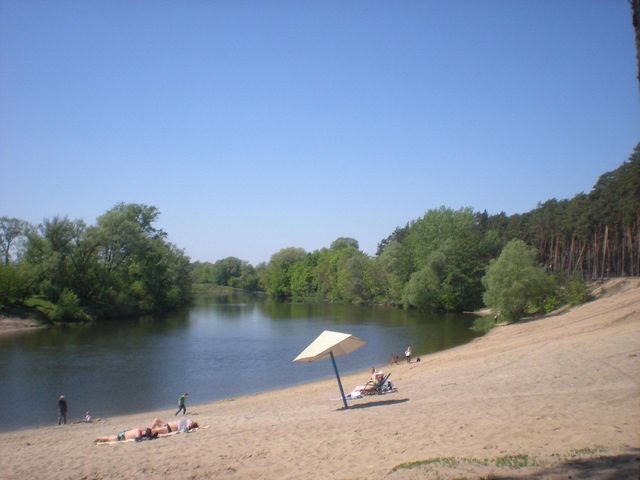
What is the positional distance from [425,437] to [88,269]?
250 ft

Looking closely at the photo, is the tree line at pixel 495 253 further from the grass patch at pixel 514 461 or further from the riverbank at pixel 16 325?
the riverbank at pixel 16 325

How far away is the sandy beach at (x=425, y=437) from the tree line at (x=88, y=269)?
5380cm

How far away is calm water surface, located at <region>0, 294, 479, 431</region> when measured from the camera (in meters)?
30.4

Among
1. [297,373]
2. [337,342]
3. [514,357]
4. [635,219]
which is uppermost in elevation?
[635,219]

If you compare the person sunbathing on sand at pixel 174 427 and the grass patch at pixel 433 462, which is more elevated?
the grass patch at pixel 433 462

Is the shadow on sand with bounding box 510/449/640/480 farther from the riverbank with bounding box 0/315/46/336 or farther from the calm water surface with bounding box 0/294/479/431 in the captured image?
the riverbank with bounding box 0/315/46/336

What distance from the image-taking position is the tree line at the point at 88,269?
7150 cm

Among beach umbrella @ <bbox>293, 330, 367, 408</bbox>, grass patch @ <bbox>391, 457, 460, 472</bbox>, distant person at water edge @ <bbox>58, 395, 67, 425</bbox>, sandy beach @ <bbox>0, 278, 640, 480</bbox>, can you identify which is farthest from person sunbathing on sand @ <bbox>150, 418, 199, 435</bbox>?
distant person at water edge @ <bbox>58, 395, 67, 425</bbox>

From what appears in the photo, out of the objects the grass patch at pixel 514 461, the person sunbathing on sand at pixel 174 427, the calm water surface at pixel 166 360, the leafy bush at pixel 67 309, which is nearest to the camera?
the grass patch at pixel 514 461

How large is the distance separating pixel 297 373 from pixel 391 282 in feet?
211

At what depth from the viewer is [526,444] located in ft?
35.0

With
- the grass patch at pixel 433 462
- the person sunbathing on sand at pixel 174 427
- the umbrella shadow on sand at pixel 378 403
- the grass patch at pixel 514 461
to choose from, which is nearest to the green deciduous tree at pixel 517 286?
the umbrella shadow on sand at pixel 378 403

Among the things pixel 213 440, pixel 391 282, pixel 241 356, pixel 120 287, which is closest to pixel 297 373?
pixel 241 356

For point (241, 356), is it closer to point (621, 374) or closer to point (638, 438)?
point (621, 374)
